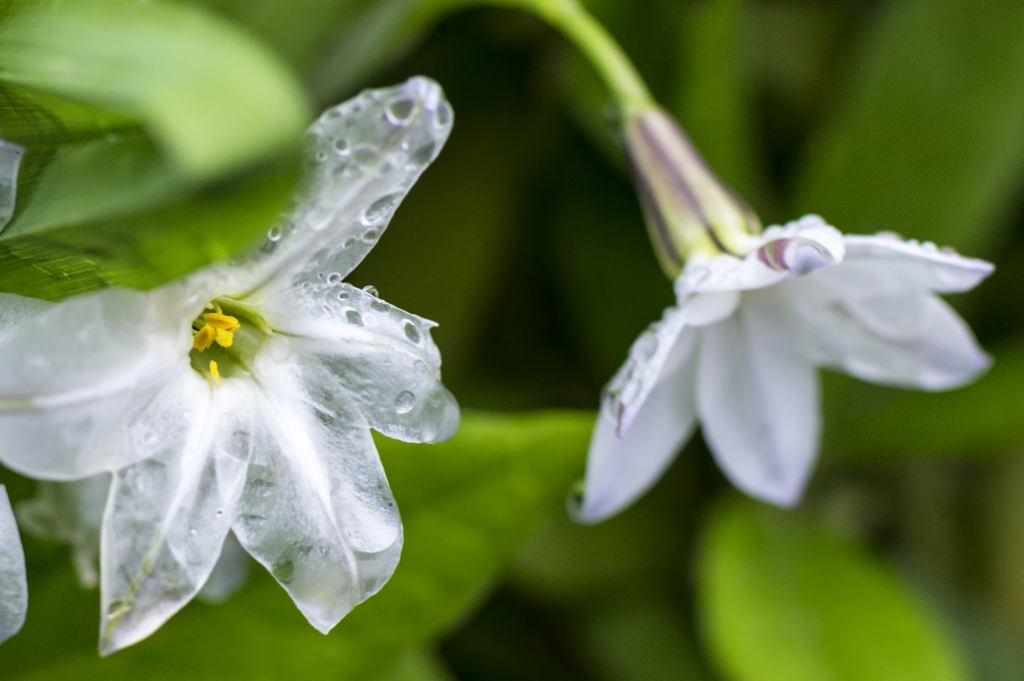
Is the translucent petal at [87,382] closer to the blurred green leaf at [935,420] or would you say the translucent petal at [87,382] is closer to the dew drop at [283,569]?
the dew drop at [283,569]

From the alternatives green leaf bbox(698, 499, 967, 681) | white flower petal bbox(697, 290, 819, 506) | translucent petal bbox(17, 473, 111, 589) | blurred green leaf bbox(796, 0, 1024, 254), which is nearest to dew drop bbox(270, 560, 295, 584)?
translucent petal bbox(17, 473, 111, 589)

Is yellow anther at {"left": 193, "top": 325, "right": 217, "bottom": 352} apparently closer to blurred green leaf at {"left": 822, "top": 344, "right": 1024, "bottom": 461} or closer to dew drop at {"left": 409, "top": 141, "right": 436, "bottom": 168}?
dew drop at {"left": 409, "top": 141, "right": 436, "bottom": 168}

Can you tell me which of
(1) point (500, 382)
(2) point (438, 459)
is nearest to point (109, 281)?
(2) point (438, 459)

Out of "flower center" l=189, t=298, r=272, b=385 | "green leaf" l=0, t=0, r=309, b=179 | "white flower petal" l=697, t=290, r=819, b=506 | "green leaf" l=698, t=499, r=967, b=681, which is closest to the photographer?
"green leaf" l=0, t=0, r=309, b=179

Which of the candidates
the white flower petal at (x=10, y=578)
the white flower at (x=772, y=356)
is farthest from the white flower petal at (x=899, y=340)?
the white flower petal at (x=10, y=578)

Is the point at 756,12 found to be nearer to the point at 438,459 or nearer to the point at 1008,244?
the point at 1008,244
